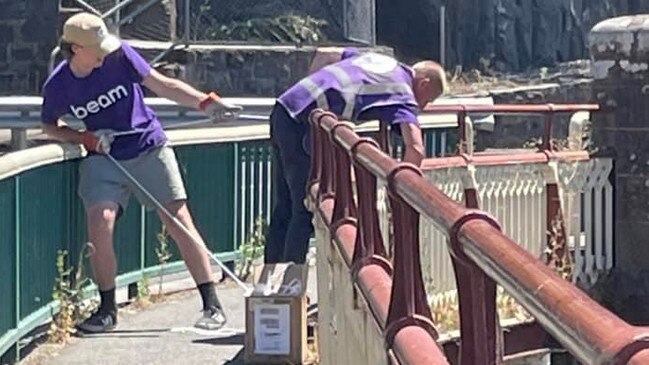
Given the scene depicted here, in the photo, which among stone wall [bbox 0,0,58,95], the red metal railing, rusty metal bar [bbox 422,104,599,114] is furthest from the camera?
stone wall [bbox 0,0,58,95]

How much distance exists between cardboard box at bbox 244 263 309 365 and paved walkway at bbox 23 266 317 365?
0.23 m

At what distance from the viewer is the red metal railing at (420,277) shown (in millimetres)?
2232

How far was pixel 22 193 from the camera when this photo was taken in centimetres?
815

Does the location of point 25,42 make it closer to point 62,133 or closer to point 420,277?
point 62,133

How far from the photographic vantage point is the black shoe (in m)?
8.78

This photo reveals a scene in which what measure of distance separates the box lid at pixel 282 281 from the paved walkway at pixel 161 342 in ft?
1.30

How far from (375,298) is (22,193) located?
3.88 meters

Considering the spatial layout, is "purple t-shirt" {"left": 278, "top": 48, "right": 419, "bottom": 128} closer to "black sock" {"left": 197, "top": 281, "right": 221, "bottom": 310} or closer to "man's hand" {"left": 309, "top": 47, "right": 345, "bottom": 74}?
"man's hand" {"left": 309, "top": 47, "right": 345, "bottom": 74}

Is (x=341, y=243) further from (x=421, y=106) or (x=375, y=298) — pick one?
(x=421, y=106)

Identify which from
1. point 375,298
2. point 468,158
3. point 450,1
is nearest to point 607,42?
point 468,158

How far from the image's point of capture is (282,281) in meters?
7.91

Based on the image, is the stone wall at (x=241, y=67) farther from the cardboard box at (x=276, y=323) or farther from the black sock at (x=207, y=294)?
the cardboard box at (x=276, y=323)

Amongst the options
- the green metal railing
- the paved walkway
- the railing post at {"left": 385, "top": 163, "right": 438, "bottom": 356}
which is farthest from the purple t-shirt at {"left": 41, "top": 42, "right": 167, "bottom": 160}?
the railing post at {"left": 385, "top": 163, "right": 438, "bottom": 356}

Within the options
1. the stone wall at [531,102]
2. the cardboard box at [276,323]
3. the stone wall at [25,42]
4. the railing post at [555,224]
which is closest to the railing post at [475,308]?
the cardboard box at [276,323]
